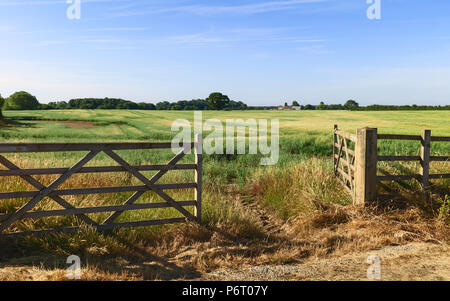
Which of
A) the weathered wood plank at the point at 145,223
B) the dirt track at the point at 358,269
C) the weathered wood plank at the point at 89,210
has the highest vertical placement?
the weathered wood plank at the point at 89,210

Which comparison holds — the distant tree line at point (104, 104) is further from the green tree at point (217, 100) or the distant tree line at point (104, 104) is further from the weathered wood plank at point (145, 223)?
the weathered wood plank at point (145, 223)

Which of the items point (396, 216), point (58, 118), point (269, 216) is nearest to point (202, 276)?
point (269, 216)

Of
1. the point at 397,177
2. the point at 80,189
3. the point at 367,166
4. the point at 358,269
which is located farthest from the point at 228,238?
the point at 397,177

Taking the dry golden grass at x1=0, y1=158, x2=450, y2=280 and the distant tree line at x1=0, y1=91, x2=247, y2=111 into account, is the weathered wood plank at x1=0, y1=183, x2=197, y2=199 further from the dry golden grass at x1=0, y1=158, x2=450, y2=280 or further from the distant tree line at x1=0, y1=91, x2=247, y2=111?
the distant tree line at x1=0, y1=91, x2=247, y2=111

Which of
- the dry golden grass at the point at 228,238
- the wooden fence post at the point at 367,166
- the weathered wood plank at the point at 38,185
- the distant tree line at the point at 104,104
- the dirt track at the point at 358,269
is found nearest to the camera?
the dirt track at the point at 358,269

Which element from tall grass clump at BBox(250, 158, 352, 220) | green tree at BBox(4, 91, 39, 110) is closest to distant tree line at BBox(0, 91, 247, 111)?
green tree at BBox(4, 91, 39, 110)

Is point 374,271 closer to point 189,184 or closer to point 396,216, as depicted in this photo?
point 396,216

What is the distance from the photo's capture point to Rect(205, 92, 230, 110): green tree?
380ft

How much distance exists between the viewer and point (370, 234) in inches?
267

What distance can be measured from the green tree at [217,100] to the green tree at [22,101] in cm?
5156

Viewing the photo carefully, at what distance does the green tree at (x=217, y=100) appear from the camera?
116 meters

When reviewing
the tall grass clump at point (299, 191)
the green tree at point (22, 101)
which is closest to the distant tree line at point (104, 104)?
the green tree at point (22, 101)

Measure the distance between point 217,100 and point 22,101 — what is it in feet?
189

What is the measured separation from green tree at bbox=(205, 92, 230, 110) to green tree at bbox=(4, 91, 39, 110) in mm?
51565
